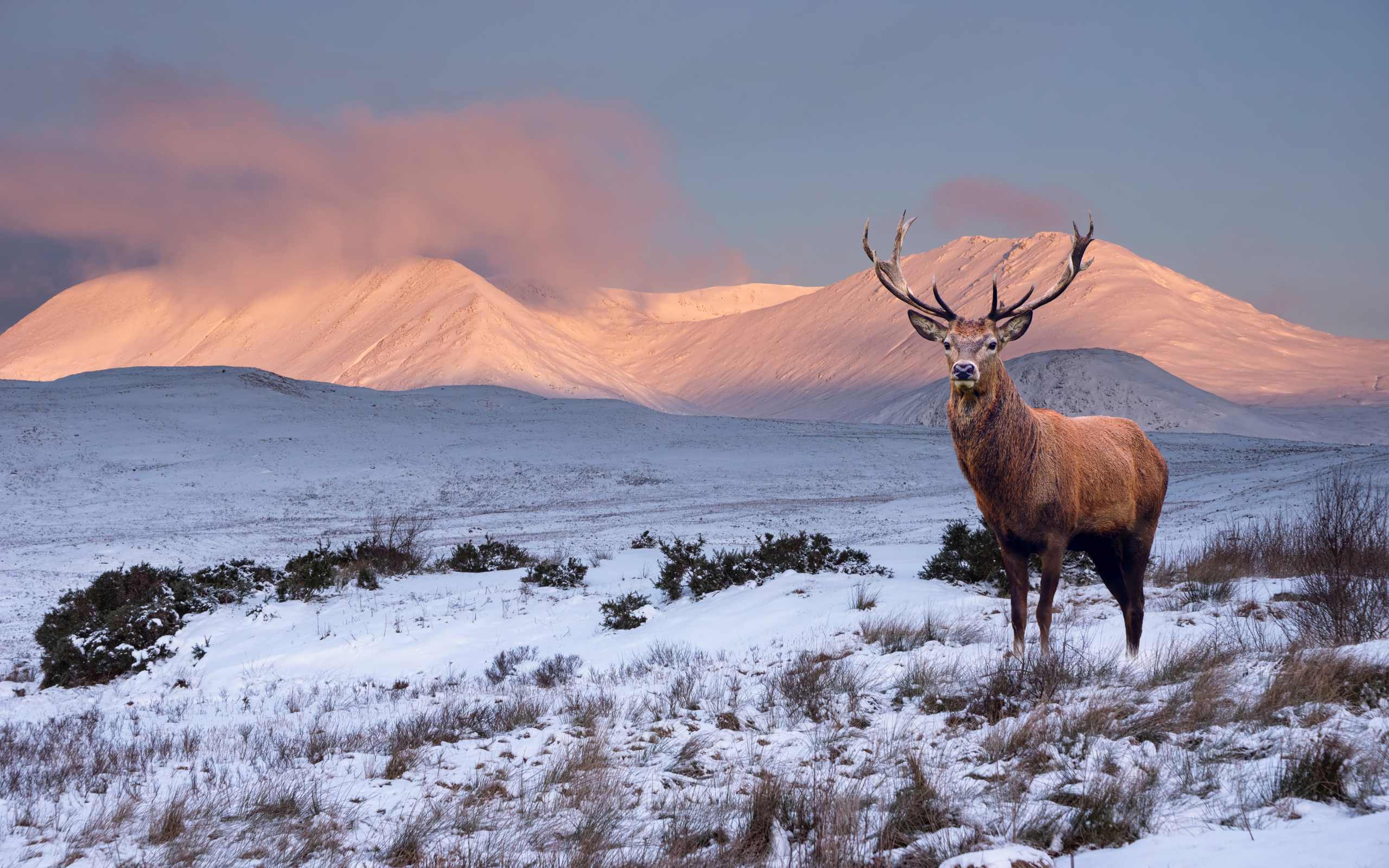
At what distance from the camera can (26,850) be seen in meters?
3.66

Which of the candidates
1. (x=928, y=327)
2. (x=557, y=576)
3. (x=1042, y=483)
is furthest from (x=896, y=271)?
(x=557, y=576)

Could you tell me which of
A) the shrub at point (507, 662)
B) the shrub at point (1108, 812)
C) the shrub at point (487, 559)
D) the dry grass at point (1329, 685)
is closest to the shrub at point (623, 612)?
the shrub at point (507, 662)

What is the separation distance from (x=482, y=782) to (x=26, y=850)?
73.0 inches

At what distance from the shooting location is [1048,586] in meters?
5.98

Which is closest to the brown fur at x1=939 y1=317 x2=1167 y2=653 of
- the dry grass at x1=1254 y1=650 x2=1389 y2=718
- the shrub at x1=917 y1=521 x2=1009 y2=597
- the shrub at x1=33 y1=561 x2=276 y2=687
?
the dry grass at x1=1254 y1=650 x2=1389 y2=718

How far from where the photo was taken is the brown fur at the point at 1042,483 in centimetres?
586

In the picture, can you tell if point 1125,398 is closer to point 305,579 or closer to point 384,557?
point 384,557

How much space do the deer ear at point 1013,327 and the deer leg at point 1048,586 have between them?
144 cm

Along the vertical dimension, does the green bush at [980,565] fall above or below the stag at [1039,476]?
below

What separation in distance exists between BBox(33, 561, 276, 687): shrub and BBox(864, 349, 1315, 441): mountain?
4668 cm

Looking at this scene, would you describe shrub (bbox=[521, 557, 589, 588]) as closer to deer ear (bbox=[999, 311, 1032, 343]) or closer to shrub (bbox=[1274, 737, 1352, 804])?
deer ear (bbox=[999, 311, 1032, 343])

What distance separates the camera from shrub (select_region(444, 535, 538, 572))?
1385cm

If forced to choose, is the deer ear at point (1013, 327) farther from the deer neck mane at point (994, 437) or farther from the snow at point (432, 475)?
the snow at point (432, 475)

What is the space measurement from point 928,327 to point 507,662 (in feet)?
15.8
